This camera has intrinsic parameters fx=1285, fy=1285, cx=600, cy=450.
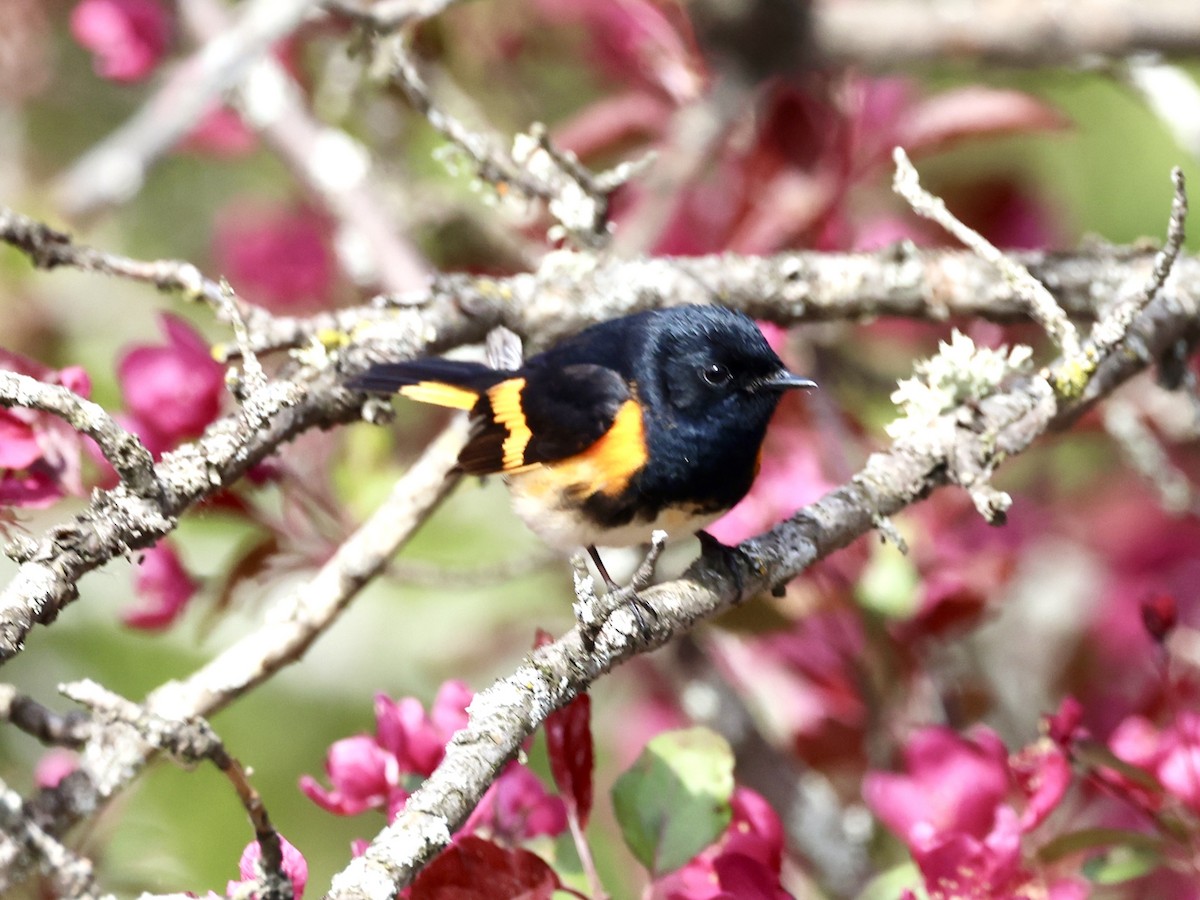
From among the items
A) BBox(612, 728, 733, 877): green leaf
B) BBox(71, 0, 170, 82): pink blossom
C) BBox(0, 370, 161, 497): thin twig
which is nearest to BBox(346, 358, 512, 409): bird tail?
BBox(0, 370, 161, 497): thin twig

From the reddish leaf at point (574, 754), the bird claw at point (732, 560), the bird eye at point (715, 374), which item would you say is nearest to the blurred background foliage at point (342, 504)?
the bird eye at point (715, 374)

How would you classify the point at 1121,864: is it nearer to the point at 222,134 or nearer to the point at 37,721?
the point at 37,721

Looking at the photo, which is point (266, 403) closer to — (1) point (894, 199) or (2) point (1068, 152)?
(1) point (894, 199)

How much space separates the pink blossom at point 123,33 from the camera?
231 cm

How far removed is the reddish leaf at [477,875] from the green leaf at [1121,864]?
2.07 ft

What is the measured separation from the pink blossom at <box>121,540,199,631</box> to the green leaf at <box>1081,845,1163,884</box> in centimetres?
116

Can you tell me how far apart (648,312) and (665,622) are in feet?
1.79

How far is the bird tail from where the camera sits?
136 centimetres

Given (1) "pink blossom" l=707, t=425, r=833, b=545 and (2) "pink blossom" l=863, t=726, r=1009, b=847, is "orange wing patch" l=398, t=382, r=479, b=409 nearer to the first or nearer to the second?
(1) "pink blossom" l=707, t=425, r=833, b=545

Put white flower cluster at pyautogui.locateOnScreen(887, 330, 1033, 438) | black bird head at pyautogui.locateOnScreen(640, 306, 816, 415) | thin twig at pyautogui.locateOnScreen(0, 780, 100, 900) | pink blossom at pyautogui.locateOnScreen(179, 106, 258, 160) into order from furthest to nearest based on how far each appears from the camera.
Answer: pink blossom at pyautogui.locateOnScreen(179, 106, 258, 160), black bird head at pyautogui.locateOnScreen(640, 306, 816, 415), white flower cluster at pyautogui.locateOnScreen(887, 330, 1033, 438), thin twig at pyautogui.locateOnScreen(0, 780, 100, 900)

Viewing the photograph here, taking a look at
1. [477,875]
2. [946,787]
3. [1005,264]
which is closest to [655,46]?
[1005,264]

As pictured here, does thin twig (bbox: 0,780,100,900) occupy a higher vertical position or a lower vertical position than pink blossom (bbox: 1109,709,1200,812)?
higher

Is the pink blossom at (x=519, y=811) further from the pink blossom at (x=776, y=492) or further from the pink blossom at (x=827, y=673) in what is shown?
the pink blossom at (x=776, y=492)

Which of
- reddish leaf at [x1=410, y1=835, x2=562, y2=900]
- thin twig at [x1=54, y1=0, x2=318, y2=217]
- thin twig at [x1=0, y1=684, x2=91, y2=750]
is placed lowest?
reddish leaf at [x1=410, y1=835, x2=562, y2=900]
